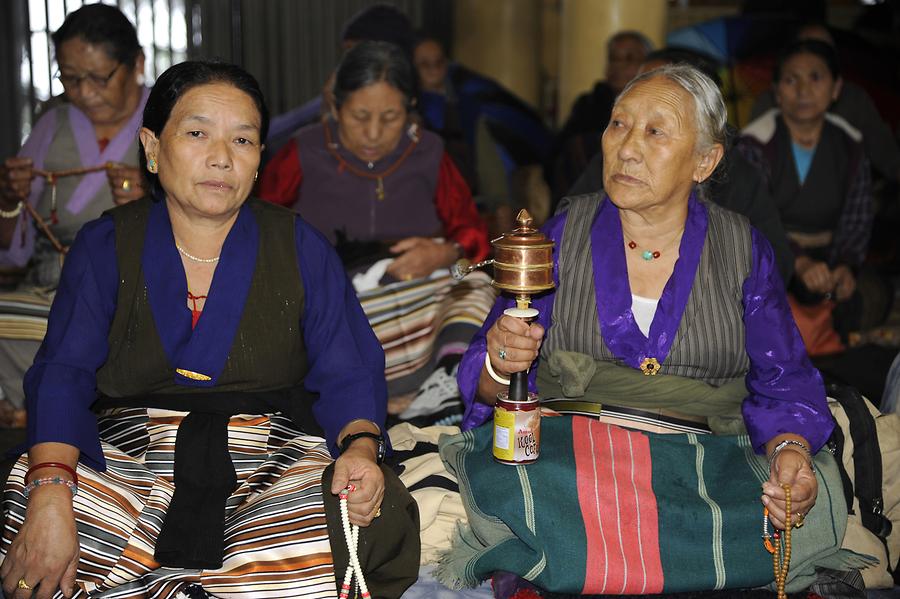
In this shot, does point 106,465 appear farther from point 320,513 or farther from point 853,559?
point 853,559

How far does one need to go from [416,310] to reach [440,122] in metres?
2.54

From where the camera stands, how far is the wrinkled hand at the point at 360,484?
247cm

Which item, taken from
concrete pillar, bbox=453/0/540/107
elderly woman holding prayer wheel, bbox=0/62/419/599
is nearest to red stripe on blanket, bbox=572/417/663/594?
elderly woman holding prayer wheel, bbox=0/62/419/599

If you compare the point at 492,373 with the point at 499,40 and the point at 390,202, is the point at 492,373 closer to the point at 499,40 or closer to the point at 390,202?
the point at 390,202

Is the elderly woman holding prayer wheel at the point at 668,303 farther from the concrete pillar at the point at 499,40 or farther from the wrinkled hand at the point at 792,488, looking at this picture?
the concrete pillar at the point at 499,40

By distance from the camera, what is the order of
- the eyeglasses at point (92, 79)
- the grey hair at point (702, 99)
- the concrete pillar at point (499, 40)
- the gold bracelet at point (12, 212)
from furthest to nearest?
the concrete pillar at point (499, 40) → the gold bracelet at point (12, 212) → the eyeglasses at point (92, 79) → the grey hair at point (702, 99)

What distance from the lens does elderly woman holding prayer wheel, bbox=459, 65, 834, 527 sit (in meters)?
2.81

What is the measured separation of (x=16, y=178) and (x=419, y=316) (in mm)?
1695

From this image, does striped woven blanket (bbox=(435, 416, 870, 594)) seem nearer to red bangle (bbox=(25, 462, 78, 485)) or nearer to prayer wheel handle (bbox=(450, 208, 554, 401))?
prayer wheel handle (bbox=(450, 208, 554, 401))

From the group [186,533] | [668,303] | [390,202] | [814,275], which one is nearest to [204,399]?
[186,533]

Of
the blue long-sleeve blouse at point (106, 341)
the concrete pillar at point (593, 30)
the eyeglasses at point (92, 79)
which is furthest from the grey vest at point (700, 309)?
the concrete pillar at point (593, 30)

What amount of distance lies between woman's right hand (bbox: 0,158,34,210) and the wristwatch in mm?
2208

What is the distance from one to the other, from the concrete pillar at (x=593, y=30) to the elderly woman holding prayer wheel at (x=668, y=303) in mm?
5339

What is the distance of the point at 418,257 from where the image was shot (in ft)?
14.5
